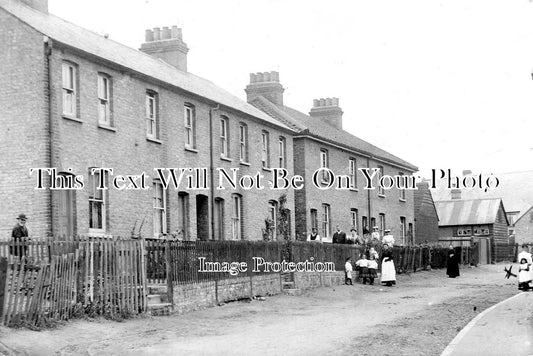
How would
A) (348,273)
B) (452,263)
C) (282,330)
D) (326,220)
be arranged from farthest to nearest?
(326,220)
(452,263)
(348,273)
(282,330)

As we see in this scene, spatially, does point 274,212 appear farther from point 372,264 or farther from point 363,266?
point 372,264

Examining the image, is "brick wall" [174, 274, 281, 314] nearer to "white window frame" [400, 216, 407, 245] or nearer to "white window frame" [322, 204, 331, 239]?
"white window frame" [322, 204, 331, 239]

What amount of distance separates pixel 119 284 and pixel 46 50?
733cm

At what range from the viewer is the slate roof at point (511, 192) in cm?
7925

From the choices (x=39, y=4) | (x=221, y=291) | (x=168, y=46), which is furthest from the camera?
(x=168, y=46)

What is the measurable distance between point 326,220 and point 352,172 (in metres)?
4.55

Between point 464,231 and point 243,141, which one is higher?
point 243,141

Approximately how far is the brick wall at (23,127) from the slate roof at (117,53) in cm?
57

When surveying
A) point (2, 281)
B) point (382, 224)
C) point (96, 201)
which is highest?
point (96, 201)

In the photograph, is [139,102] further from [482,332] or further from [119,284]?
[482,332]

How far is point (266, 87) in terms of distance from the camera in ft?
142

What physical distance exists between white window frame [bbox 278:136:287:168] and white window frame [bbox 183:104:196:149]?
26.0 ft

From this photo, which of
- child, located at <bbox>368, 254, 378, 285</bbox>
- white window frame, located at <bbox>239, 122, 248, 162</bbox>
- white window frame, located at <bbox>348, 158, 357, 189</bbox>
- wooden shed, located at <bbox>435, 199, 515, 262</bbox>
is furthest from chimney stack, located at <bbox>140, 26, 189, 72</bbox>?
wooden shed, located at <bbox>435, 199, 515, 262</bbox>

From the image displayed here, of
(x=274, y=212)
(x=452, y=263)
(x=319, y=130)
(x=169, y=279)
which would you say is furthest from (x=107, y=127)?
(x=319, y=130)
